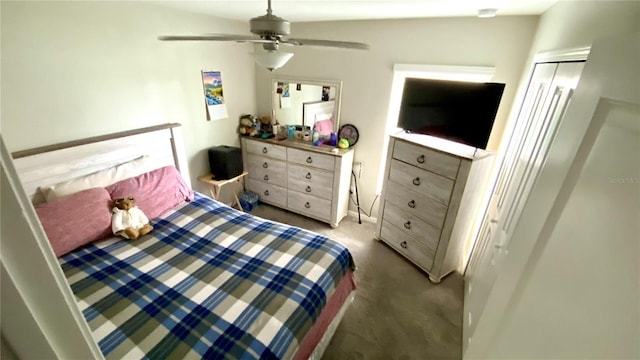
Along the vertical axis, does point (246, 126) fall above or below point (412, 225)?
above

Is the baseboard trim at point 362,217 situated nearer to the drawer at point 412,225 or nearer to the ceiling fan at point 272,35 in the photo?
the drawer at point 412,225

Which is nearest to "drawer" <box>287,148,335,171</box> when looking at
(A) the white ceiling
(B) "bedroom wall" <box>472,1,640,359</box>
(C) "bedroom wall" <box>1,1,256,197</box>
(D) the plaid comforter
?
(C) "bedroom wall" <box>1,1,256,197</box>

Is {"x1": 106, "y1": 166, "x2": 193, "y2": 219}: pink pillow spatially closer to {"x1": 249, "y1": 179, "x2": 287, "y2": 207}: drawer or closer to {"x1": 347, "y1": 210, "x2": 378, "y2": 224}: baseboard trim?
{"x1": 249, "y1": 179, "x2": 287, "y2": 207}: drawer

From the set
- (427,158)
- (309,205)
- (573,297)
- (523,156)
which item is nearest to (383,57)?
(427,158)

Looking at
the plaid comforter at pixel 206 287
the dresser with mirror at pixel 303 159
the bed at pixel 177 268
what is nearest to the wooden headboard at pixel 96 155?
the bed at pixel 177 268

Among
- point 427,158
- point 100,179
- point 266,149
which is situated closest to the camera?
point 100,179

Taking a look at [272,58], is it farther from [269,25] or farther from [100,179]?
[100,179]

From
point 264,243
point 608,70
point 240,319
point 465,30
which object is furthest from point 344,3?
point 240,319

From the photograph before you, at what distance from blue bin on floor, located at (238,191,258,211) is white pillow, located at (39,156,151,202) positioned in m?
1.25

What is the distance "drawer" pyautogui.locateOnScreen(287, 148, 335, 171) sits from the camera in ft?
9.18

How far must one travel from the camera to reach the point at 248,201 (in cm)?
327

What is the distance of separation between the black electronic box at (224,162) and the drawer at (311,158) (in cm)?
59

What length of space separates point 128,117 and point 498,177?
121 inches

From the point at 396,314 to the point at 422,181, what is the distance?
3.59 feet
